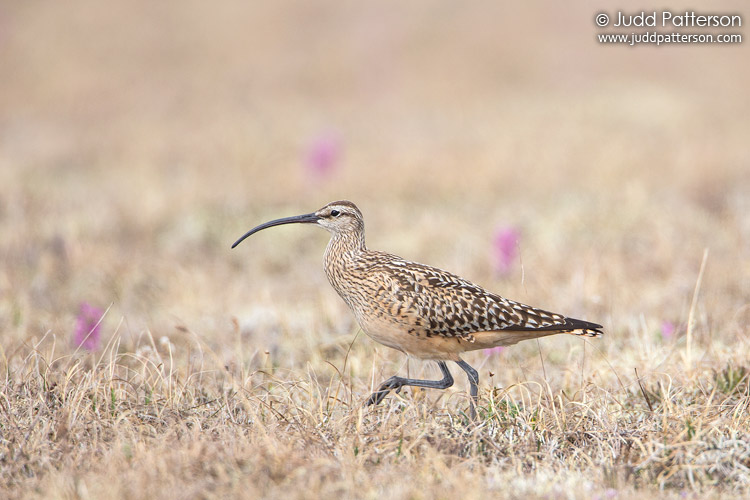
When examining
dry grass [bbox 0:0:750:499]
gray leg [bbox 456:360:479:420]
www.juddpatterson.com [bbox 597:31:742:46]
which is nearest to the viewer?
dry grass [bbox 0:0:750:499]

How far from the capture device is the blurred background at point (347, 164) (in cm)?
789

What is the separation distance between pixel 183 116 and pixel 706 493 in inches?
631

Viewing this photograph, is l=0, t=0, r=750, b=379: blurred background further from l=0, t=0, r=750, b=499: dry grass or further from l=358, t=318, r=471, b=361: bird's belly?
l=358, t=318, r=471, b=361: bird's belly

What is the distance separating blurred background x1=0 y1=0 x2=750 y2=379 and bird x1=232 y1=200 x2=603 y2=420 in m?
0.33

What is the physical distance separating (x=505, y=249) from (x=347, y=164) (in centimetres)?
678

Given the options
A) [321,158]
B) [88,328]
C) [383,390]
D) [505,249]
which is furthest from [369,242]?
[383,390]

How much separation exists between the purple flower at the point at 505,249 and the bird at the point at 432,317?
263cm

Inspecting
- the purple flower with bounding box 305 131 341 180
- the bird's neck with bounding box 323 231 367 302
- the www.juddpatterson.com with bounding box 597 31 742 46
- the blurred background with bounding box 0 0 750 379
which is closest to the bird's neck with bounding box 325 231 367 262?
the bird's neck with bounding box 323 231 367 302

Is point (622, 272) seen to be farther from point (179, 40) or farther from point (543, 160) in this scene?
point (179, 40)

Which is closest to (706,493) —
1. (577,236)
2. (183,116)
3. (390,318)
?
(390,318)

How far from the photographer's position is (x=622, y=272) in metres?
8.48

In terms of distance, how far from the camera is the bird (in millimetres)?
4805

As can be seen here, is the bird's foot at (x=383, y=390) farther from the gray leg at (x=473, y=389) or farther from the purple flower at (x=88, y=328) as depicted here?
the purple flower at (x=88, y=328)

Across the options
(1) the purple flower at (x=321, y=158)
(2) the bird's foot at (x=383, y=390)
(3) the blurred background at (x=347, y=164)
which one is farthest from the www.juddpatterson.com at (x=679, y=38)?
(2) the bird's foot at (x=383, y=390)
